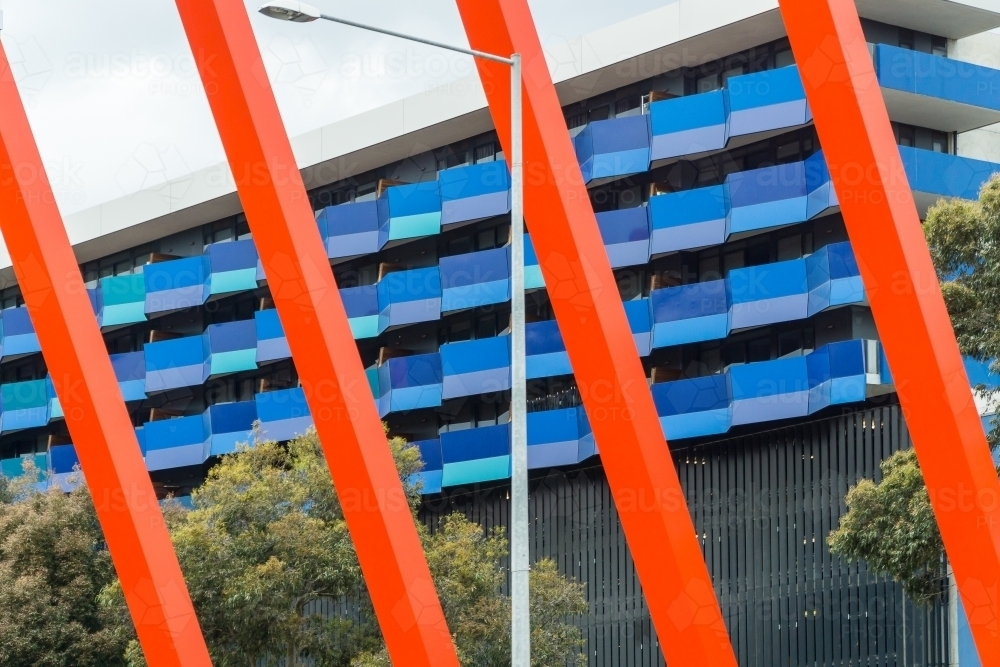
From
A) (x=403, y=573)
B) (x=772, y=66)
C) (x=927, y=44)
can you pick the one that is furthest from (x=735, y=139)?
(x=403, y=573)

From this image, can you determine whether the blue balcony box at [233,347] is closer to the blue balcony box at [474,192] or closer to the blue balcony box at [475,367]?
the blue balcony box at [475,367]

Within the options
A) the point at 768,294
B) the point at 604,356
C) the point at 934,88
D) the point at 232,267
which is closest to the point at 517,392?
the point at 604,356

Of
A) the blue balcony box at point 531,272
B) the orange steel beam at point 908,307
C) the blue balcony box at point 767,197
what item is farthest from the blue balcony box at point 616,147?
Result: the orange steel beam at point 908,307

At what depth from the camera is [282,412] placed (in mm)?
44875

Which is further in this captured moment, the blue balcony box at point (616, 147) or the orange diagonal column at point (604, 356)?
the blue balcony box at point (616, 147)


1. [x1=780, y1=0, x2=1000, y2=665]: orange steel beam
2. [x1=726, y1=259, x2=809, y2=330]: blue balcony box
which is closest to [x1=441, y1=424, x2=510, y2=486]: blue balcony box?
[x1=726, y1=259, x2=809, y2=330]: blue balcony box

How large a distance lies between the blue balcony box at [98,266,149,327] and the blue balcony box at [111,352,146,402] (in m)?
A: 1.09

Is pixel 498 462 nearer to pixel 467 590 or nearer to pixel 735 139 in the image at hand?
pixel 735 139

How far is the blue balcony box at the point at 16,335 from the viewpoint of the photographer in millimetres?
53938

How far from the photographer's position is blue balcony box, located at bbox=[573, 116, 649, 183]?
3819cm

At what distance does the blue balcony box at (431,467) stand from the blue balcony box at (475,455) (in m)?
0.27

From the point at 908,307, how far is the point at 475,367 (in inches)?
1038

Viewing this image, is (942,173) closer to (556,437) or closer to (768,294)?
(768,294)

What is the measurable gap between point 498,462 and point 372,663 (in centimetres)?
1510
